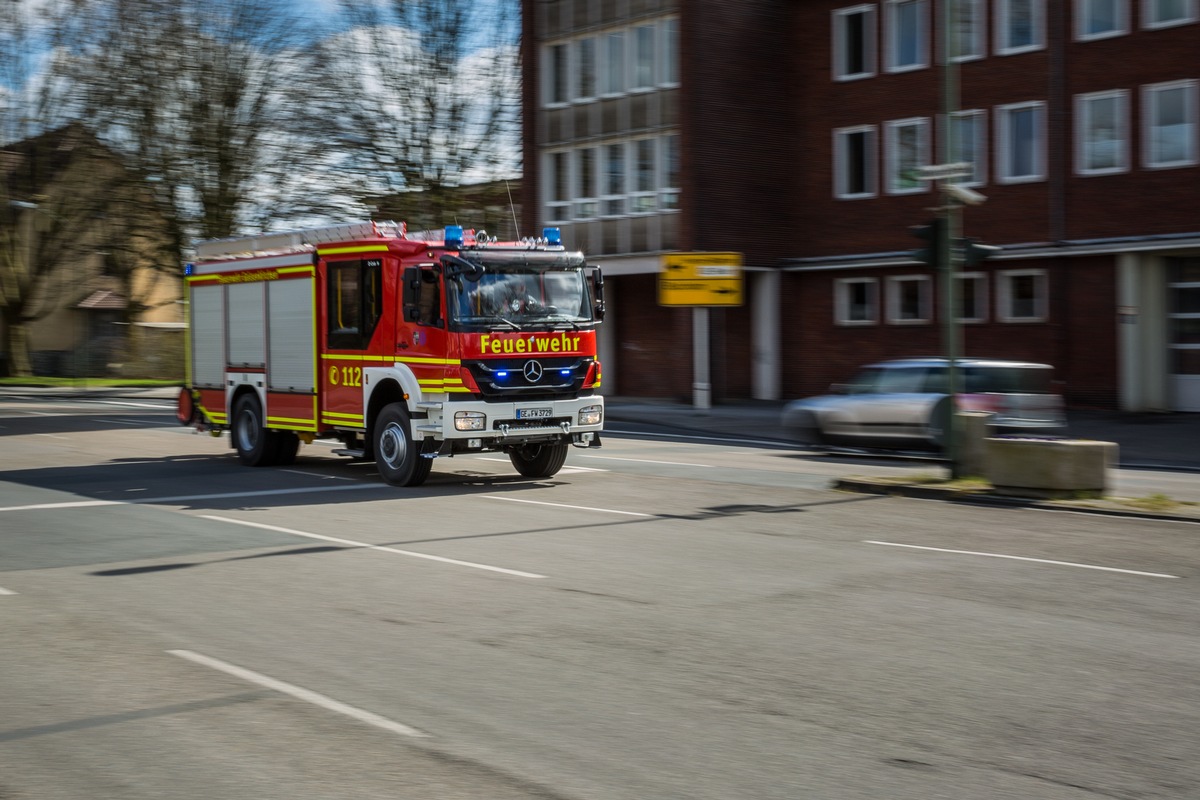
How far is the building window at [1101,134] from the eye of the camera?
30.4 m

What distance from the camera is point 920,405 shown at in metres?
20.4

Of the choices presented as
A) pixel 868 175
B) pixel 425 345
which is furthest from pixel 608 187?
pixel 425 345

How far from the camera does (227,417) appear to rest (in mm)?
19891

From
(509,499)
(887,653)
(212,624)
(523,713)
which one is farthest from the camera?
(509,499)

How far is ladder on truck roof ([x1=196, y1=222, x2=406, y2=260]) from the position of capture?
16.6m

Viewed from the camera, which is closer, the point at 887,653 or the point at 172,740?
the point at 172,740

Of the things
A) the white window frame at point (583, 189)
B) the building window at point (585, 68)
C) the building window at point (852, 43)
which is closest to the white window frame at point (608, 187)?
the white window frame at point (583, 189)

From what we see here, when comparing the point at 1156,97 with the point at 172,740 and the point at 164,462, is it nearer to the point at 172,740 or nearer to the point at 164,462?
the point at 164,462

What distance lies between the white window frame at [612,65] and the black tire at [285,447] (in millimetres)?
21834

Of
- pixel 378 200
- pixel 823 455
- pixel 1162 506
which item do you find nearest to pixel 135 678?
pixel 1162 506

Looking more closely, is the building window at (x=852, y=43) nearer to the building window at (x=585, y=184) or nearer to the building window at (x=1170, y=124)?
the building window at (x=585, y=184)

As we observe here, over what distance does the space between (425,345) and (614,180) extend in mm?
23952

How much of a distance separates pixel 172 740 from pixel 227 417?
14884mm

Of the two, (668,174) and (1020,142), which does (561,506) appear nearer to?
(1020,142)
